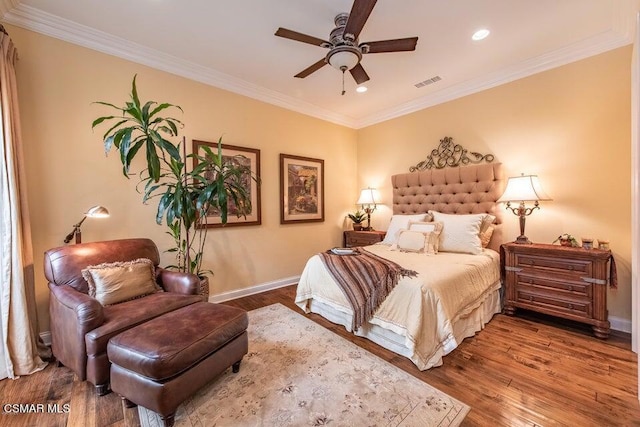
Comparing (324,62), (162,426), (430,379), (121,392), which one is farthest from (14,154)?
(430,379)

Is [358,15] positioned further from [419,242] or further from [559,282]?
[559,282]

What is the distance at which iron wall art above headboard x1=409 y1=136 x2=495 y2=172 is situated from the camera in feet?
11.8

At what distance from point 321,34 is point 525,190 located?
274 cm

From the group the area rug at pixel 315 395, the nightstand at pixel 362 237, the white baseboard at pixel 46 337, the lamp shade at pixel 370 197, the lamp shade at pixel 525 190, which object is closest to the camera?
the area rug at pixel 315 395

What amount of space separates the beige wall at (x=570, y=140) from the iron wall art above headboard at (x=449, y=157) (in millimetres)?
86

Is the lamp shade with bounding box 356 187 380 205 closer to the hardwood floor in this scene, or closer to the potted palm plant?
the potted palm plant

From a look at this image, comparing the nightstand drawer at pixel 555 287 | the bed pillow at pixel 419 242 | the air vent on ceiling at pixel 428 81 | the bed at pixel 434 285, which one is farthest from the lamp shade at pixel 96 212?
the nightstand drawer at pixel 555 287

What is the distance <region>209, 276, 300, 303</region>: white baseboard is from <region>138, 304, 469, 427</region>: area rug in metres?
1.31

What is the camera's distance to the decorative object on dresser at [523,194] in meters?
2.85

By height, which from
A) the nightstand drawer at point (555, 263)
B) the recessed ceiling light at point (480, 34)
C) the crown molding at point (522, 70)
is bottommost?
the nightstand drawer at point (555, 263)

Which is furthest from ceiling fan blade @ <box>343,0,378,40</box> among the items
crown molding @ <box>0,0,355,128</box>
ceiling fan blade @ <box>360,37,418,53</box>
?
crown molding @ <box>0,0,355,128</box>

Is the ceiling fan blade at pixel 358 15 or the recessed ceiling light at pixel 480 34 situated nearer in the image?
the ceiling fan blade at pixel 358 15

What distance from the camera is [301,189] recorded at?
436 centimetres

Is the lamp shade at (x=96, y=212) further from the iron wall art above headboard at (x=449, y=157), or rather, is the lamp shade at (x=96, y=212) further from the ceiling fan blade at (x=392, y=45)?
the iron wall art above headboard at (x=449, y=157)
